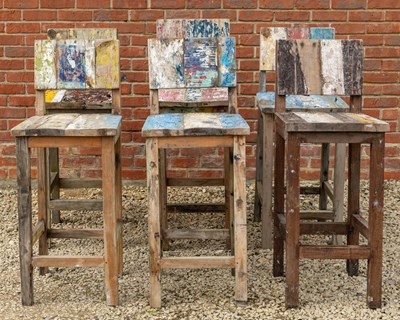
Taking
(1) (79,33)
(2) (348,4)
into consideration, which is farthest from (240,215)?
(2) (348,4)

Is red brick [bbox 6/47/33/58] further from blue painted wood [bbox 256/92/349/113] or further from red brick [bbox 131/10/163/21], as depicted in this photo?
blue painted wood [bbox 256/92/349/113]

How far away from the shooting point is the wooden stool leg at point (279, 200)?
11.3 ft

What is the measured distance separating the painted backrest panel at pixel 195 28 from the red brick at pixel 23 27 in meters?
1.10

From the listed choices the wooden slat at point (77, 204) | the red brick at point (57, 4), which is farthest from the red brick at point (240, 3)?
the wooden slat at point (77, 204)

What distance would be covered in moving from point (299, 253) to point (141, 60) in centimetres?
241

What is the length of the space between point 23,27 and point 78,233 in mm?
2056

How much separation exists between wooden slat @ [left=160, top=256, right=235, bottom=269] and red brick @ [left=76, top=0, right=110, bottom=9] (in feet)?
8.09

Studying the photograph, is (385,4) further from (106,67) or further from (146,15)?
(106,67)

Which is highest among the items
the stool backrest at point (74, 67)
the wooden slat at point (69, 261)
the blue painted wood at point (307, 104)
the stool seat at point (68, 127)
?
the stool backrest at point (74, 67)

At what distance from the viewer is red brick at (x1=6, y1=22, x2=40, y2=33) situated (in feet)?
16.4

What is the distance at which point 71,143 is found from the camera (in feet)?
9.98

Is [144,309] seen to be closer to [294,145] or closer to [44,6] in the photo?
A: [294,145]

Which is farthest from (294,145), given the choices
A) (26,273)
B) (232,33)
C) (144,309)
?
(232,33)

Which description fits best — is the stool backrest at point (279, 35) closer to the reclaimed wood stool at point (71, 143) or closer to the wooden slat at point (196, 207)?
the wooden slat at point (196, 207)
